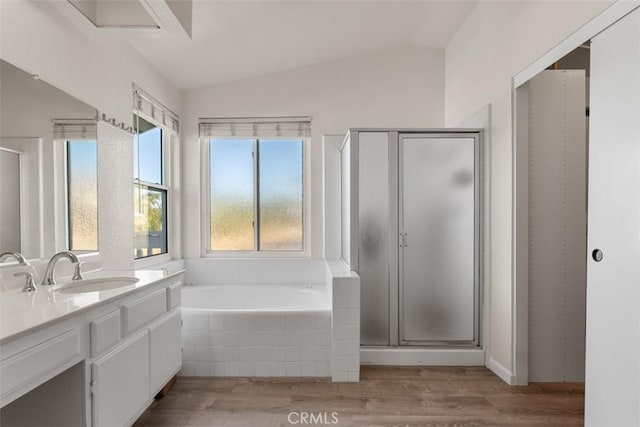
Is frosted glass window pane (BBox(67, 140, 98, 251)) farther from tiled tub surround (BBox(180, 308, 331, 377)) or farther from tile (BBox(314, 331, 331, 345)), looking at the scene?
tile (BBox(314, 331, 331, 345))

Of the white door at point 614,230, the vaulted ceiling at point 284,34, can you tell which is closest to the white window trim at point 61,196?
the vaulted ceiling at point 284,34

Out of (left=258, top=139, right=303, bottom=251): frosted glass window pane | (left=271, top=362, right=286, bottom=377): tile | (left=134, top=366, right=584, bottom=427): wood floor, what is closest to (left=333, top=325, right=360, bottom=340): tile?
(left=134, top=366, right=584, bottom=427): wood floor

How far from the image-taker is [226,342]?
103 inches

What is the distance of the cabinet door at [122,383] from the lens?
1.49m

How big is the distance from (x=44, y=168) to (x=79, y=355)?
1057mm

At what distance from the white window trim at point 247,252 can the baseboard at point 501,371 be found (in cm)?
198

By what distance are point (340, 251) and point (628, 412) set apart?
2.54 metres

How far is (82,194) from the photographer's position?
2223 mm

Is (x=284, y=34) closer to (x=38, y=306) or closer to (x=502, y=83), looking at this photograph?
(x=502, y=83)

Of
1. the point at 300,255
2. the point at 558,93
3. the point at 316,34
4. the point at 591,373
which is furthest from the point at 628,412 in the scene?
the point at 316,34

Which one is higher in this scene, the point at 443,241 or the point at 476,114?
the point at 476,114

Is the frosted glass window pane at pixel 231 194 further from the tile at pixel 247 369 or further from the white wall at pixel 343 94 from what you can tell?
the tile at pixel 247 369

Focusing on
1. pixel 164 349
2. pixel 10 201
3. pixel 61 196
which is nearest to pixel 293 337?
pixel 164 349

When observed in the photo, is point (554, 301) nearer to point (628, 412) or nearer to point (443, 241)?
point (443, 241)
